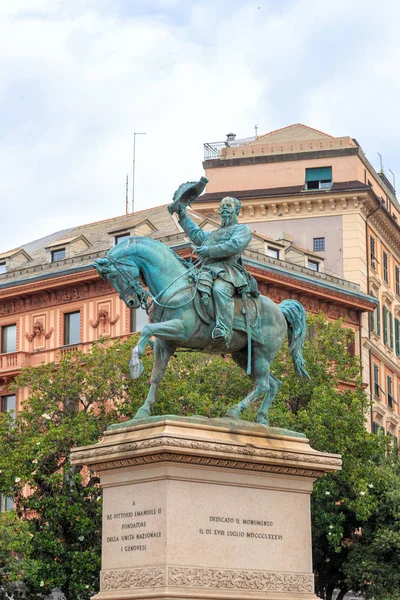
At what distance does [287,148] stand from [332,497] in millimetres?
30876

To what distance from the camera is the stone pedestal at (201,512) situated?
64.0ft

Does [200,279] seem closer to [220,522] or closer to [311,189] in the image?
[220,522]

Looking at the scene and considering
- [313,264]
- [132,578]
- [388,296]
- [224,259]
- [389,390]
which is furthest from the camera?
[388,296]

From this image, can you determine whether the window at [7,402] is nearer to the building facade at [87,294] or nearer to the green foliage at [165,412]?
the building facade at [87,294]

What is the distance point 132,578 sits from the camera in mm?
19641

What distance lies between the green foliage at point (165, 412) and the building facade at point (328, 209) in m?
21.6

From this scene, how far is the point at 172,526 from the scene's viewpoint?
63.9 ft

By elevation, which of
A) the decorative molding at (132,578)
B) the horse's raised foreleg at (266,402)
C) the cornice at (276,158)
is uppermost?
the cornice at (276,158)

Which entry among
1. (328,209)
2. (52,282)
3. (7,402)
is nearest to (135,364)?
(52,282)

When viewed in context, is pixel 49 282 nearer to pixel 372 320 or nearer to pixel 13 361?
pixel 13 361

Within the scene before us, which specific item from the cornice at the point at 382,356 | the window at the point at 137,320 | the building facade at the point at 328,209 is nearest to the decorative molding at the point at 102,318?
the window at the point at 137,320

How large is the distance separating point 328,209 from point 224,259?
48376 mm

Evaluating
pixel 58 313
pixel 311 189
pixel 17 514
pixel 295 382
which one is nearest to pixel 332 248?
pixel 311 189

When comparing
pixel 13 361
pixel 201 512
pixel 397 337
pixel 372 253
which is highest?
pixel 372 253
